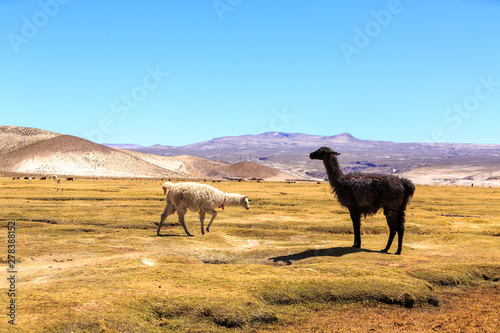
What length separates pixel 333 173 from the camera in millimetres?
16797

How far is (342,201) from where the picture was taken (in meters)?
16.5

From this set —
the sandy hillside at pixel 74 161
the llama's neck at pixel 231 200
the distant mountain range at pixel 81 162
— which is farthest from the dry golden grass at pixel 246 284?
the sandy hillside at pixel 74 161

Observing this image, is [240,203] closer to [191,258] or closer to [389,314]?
[191,258]

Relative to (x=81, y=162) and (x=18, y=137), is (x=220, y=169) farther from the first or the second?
(x=18, y=137)

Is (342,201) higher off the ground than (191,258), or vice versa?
(342,201)

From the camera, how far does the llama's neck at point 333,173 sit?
1660 cm

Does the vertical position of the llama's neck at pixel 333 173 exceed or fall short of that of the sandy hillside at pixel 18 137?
it falls short

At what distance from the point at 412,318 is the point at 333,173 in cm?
775

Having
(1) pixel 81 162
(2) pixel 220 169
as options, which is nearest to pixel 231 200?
(1) pixel 81 162

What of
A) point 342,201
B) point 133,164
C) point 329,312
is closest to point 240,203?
point 342,201

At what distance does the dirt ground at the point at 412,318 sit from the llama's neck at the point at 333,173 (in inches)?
253

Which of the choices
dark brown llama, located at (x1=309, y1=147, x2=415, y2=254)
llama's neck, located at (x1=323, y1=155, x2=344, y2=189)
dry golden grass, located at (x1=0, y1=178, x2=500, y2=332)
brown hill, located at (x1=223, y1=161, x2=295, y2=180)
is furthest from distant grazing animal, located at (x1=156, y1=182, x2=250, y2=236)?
brown hill, located at (x1=223, y1=161, x2=295, y2=180)

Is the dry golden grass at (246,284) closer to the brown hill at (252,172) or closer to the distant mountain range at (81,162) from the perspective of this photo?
the distant mountain range at (81,162)

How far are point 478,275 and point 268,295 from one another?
719cm
